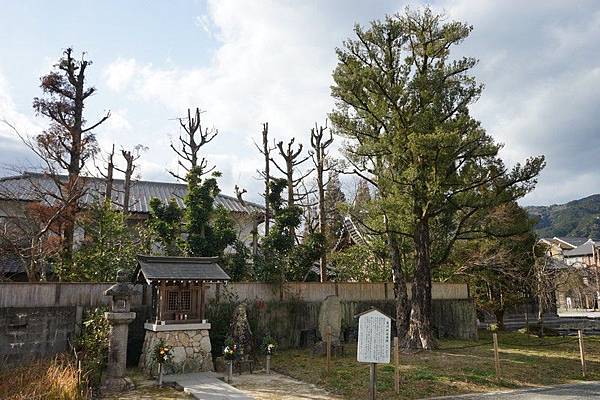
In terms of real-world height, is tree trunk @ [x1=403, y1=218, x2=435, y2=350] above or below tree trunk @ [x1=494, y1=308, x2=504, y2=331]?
above

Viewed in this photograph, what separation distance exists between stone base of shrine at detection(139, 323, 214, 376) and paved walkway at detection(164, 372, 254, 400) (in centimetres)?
31

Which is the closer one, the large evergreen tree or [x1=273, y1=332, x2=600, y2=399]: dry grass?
A: [x1=273, y1=332, x2=600, y2=399]: dry grass

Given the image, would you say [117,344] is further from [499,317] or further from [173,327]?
[499,317]

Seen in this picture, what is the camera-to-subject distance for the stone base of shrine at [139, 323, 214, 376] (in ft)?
35.8

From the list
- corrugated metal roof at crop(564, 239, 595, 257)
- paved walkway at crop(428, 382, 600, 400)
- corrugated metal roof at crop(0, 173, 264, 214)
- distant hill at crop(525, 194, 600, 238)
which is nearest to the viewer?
paved walkway at crop(428, 382, 600, 400)

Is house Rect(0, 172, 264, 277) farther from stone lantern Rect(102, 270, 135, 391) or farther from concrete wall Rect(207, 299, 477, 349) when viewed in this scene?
stone lantern Rect(102, 270, 135, 391)

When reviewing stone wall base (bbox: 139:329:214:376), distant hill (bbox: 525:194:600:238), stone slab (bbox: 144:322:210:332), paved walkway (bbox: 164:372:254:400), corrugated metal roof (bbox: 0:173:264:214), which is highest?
distant hill (bbox: 525:194:600:238)

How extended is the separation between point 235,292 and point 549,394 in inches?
365

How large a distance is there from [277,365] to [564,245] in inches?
2281

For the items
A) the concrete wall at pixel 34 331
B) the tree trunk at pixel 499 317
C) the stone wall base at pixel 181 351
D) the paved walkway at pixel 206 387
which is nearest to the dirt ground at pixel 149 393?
the paved walkway at pixel 206 387

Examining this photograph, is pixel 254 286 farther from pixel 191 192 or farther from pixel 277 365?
pixel 191 192

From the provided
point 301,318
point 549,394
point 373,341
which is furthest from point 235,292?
point 549,394

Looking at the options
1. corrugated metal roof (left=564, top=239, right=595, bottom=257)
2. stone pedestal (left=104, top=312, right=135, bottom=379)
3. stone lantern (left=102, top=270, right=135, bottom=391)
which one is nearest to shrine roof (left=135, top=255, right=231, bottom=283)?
stone lantern (left=102, top=270, right=135, bottom=391)

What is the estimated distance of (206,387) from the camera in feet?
30.5
